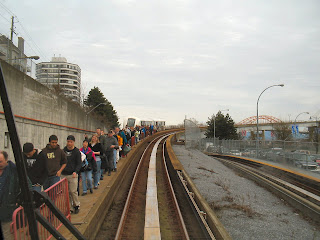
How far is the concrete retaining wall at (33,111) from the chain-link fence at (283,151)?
15976 mm

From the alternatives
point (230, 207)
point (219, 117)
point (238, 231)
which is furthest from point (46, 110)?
point (219, 117)

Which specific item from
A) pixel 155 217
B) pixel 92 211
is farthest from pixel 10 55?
pixel 155 217

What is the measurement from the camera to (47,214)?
4922 mm

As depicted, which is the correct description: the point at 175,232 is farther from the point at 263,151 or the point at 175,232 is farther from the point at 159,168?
the point at 263,151

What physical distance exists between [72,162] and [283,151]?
18.3 meters

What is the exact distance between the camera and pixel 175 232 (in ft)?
23.0

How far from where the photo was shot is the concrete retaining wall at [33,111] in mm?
12609

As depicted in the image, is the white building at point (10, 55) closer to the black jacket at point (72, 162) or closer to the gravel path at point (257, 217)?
the black jacket at point (72, 162)

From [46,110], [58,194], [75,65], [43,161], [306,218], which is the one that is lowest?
[306,218]

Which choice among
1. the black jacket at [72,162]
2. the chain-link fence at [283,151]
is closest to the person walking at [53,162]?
the black jacket at [72,162]

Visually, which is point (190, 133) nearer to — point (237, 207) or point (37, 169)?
point (237, 207)

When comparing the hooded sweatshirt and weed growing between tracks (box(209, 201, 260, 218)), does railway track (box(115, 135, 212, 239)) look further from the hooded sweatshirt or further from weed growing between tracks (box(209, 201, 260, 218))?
the hooded sweatshirt

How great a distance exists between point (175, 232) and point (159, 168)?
9.43m

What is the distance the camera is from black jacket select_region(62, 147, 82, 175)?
656 centimetres
